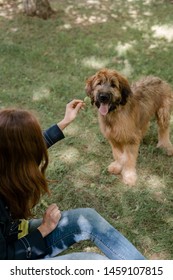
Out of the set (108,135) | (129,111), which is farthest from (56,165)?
(129,111)

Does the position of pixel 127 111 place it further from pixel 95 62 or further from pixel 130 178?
pixel 95 62

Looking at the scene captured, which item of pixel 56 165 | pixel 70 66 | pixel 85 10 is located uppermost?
pixel 85 10

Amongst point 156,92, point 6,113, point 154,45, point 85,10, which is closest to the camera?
point 6,113

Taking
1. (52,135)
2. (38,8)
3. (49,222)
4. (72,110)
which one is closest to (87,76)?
(38,8)

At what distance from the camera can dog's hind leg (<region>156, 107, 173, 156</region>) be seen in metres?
4.47

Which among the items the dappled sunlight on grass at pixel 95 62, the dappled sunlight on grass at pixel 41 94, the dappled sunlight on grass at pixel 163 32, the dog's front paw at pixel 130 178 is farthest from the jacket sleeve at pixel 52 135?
the dappled sunlight on grass at pixel 163 32

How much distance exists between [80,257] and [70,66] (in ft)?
15.2

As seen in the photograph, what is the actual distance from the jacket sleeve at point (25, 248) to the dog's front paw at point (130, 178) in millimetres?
1759

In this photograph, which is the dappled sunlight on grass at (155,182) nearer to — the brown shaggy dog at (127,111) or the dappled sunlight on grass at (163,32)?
the brown shaggy dog at (127,111)

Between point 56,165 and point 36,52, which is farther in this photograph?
point 36,52

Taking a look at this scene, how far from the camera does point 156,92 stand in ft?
14.4

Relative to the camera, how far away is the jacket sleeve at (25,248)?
7.63ft

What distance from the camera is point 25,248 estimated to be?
246 cm
